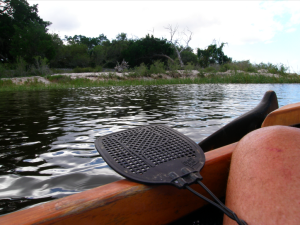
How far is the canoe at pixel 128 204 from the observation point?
0.84 m

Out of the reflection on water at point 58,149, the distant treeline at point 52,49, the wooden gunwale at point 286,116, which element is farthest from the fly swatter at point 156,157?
the distant treeline at point 52,49

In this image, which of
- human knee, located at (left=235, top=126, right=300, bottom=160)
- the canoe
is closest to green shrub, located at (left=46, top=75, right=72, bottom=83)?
the canoe

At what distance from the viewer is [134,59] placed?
3181 centimetres

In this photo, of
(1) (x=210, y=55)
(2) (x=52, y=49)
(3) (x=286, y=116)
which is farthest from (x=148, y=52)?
(3) (x=286, y=116)

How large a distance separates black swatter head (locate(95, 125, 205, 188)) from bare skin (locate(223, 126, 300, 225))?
219 mm

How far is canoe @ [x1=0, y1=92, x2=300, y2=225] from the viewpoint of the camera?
0.84 meters

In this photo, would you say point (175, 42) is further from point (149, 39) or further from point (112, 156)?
point (112, 156)

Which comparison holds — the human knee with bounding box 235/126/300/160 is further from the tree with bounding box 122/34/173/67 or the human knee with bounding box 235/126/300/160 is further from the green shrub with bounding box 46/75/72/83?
the tree with bounding box 122/34/173/67

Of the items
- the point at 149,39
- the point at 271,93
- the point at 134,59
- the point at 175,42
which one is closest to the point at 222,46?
the point at 175,42

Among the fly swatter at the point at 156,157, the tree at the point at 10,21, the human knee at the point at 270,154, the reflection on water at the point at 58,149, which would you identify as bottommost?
the reflection on water at the point at 58,149

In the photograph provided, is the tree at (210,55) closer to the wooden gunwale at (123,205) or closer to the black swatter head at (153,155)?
the black swatter head at (153,155)

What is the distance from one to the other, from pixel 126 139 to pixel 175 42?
109ft

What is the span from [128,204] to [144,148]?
1.72ft

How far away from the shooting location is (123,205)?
3.20ft
